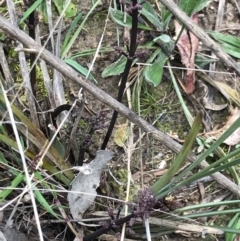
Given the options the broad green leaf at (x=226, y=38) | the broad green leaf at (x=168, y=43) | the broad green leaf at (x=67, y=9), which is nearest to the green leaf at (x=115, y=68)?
the broad green leaf at (x=168, y=43)

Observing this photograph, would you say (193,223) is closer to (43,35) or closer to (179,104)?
(179,104)

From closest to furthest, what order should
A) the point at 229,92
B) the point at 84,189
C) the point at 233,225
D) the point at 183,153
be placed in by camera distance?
the point at 183,153
the point at 84,189
the point at 233,225
the point at 229,92

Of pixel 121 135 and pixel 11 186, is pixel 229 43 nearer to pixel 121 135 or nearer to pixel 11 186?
pixel 121 135

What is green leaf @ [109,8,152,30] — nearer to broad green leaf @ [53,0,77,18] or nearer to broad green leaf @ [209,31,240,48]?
broad green leaf @ [53,0,77,18]

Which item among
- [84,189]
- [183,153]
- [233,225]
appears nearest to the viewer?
[183,153]

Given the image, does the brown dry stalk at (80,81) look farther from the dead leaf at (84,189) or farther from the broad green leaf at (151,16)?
the broad green leaf at (151,16)

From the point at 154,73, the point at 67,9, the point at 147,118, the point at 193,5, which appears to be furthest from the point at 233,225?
the point at 67,9

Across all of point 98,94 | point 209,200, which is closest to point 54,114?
point 98,94
